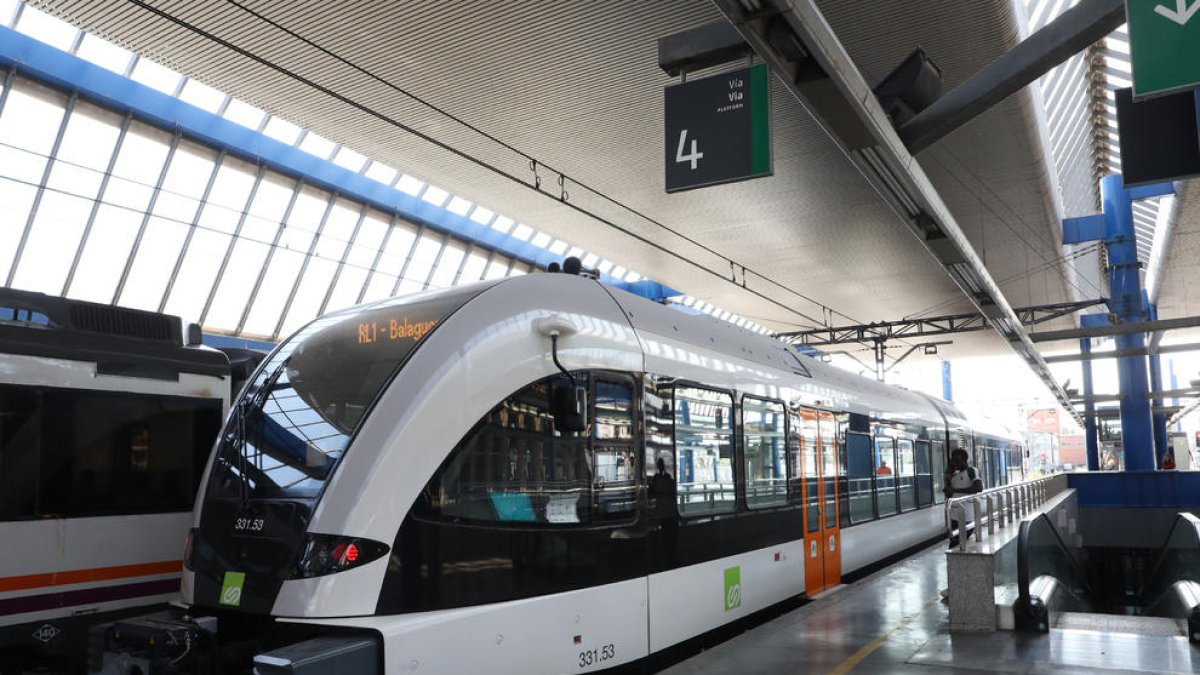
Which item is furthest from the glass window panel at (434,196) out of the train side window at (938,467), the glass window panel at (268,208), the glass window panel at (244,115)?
the train side window at (938,467)

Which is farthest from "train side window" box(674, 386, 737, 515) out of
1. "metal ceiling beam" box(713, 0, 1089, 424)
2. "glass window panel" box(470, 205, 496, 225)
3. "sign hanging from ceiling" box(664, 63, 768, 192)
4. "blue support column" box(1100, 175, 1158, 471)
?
"glass window panel" box(470, 205, 496, 225)

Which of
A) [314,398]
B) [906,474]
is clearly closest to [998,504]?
[906,474]

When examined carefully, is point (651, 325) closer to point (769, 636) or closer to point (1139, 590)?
point (769, 636)

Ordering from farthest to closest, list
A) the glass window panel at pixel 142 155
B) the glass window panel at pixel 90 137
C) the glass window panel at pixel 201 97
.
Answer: the glass window panel at pixel 201 97 → the glass window panel at pixel 142 155 → the glass window panel at pixel 90 137

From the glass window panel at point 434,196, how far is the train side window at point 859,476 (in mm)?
18253

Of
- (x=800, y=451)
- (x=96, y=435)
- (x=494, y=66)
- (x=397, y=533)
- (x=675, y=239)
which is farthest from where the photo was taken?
(x=675, y=239)

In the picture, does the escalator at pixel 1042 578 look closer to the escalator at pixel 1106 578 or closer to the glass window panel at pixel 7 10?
the escalator at pixel 1106 578

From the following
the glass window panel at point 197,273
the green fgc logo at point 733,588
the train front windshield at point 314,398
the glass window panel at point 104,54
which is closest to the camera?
the train front windshield at point 314,398

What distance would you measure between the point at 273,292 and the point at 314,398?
21801mm

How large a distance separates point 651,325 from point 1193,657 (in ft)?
15.8

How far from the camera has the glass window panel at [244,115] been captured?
878 inches

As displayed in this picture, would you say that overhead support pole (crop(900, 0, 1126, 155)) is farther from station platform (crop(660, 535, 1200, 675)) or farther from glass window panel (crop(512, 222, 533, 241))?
glass window panel (crop(512, 222, 533, 241))

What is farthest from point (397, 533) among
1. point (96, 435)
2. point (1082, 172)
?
point (1082, 172)

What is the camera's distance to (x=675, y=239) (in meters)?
21.3
